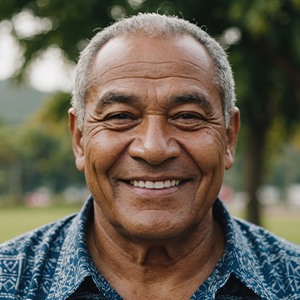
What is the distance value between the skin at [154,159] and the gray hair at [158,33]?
0.12ft

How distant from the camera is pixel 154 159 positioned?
→ 242 cm

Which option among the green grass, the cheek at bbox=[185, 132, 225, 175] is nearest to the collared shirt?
the cheek at bbox=[185, 132, 225, 175]

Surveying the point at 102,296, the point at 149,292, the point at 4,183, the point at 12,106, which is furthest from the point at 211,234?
the point at 12,106

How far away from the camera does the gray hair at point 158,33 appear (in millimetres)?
2668

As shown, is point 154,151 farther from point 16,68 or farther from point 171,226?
point 16,68

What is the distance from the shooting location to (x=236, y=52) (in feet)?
35.8

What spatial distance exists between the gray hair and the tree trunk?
11476 mm

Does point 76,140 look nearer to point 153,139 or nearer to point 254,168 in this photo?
point 153,139

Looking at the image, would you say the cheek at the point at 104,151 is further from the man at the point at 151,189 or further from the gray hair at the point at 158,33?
the gray hair at the point at 158,33

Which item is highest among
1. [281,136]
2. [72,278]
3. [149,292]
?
[72,278]

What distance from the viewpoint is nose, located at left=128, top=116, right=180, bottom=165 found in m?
2.42

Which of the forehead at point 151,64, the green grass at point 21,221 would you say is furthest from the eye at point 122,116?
the green grass at point 21,221

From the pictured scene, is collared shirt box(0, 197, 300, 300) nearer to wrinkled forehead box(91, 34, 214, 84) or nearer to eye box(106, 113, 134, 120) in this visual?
eye box(106, 113, 134, 120)

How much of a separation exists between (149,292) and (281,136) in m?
13.4
